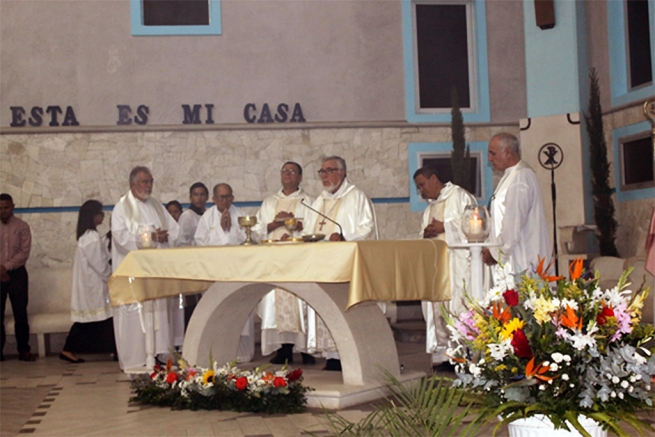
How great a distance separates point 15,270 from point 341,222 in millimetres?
3929

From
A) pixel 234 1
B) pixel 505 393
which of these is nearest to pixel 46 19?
pixel 234 1

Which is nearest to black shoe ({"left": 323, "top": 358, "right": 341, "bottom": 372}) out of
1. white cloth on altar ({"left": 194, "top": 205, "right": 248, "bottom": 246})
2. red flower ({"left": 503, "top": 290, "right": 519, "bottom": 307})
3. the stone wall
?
white cloth on altar ({"left": 194, "top": 205, "right": 248, "bottom": 246})

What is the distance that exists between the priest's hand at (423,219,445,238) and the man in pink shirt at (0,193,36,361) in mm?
4465

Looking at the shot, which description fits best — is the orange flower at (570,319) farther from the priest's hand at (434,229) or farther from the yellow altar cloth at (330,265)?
the priest's hand at (434,229)

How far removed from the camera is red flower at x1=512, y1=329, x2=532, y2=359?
220 centimetres

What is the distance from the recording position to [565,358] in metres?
2.15

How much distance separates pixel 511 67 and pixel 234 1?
12.8ft

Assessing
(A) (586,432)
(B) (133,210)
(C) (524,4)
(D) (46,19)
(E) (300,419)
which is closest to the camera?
(A) (586,432)

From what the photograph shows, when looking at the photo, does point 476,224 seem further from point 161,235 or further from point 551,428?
point 551,428

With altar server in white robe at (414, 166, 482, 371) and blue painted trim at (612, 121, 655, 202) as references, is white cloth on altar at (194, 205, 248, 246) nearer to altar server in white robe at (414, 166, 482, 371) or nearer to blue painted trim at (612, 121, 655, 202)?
altar server in white robe at (414, 166, 482, 371)

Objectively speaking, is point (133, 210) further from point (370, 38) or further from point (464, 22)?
point (464, 22)

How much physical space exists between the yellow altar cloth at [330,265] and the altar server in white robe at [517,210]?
37.9 inches

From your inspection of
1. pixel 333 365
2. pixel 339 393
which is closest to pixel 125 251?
pixel 333 365

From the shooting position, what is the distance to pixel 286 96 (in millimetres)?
11688
